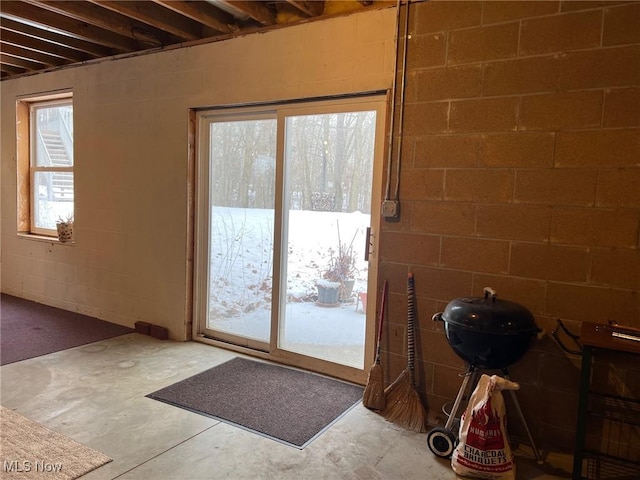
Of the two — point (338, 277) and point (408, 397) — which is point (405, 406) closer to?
point (408, 397)

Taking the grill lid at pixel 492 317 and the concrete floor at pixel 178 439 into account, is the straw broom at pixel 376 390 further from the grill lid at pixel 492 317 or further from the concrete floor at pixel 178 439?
the grill lid at pixel 492 317

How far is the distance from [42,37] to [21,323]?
2669mm

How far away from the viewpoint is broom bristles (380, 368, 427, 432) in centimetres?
272

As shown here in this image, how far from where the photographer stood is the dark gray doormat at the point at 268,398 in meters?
2.65

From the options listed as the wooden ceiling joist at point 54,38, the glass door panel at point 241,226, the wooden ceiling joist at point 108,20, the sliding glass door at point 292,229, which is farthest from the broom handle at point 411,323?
the wooden ceiling joist at point 54,38

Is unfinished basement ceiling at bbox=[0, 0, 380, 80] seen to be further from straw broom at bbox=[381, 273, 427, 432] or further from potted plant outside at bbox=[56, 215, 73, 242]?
straw broom at bbox=[381, 273, 427, 432]

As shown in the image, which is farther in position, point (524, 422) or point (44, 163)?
point (44, 163)

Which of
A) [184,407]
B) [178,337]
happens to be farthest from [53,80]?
[184,407]

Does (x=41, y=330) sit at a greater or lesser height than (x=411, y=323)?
lesser

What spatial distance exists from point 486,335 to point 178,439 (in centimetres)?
171

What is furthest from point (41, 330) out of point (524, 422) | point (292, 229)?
point (524, 422)

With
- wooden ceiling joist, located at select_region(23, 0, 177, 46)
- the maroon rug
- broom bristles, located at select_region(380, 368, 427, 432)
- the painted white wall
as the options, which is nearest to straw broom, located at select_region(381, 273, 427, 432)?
broom bristles, located at select_region(380, 368, 427, 432)

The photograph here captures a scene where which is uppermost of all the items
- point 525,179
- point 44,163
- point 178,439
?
point 44,163

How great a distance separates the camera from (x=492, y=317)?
2207 millimetres
